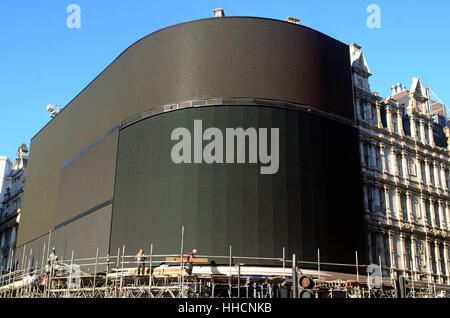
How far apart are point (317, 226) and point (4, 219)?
5648cm

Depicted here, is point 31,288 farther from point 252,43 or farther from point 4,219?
point 4,219

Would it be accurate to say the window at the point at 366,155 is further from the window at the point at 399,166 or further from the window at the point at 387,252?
the window at the point at 387,252

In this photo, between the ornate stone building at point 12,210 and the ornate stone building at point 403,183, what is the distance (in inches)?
1937

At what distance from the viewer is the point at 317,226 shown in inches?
1767

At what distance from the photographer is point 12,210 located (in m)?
84.1

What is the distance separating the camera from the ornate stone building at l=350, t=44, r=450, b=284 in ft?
169

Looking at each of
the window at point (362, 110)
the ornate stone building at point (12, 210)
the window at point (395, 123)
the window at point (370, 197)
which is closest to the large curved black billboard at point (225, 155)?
the window at point (362, 110)

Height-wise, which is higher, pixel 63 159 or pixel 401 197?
pixel 63 159

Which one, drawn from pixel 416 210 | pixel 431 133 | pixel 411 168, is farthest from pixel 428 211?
pixel 431 133

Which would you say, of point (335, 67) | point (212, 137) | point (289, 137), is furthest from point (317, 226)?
point (335, 67)

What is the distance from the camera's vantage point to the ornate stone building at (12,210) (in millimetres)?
79688

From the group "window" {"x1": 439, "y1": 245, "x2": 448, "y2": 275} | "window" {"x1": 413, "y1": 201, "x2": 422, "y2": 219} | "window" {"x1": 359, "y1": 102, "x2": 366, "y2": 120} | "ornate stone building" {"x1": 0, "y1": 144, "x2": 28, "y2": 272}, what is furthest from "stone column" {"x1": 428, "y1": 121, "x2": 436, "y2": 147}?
"ornate stone building" {"x1": 0, "y1": 144, "x2": 28, "y2": 272}
